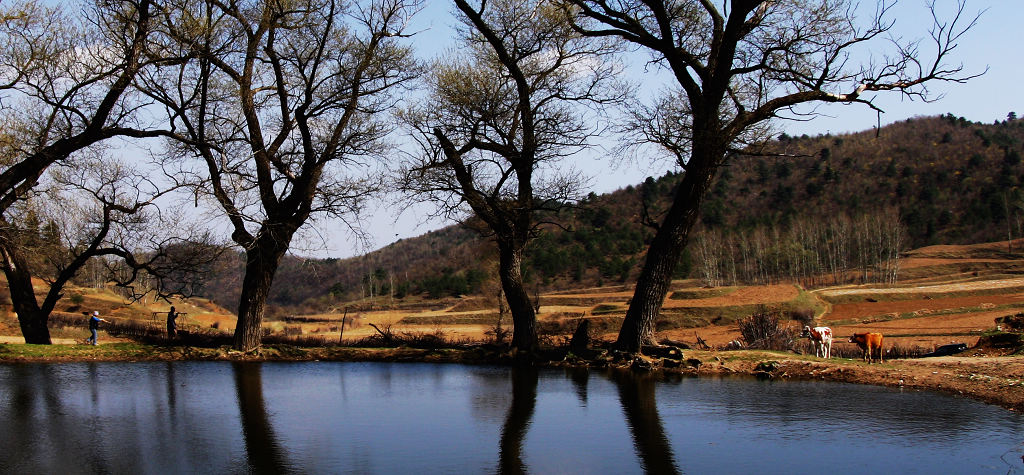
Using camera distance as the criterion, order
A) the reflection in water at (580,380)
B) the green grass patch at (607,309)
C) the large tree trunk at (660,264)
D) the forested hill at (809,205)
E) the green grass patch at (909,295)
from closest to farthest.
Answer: the reflection in water at (580,380), the large tree trunk at (660,264), the green grass patch at (909,295), the green grass patch at (607,309), the forested hill at (809,205)

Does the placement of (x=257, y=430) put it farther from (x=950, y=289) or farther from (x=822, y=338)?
(x=950, y=289)

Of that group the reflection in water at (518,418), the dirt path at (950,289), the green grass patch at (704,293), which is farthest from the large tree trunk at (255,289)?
the dirt path at (950,289)

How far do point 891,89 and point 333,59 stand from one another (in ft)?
44.0

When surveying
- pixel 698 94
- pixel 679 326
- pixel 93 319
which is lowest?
pixel 679 326

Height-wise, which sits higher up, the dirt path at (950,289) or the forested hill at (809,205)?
the forested hill at (809,205)

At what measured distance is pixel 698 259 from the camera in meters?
83.3

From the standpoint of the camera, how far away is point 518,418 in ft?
37.5

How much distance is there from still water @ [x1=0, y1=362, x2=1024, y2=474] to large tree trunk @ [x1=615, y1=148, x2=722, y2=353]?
6.00 ft

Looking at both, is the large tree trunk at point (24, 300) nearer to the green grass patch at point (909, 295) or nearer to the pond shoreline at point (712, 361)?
the pond shoreline at point (712, 361)

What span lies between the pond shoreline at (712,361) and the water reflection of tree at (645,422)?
1.38 meters

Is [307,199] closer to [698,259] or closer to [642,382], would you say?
[642,382]

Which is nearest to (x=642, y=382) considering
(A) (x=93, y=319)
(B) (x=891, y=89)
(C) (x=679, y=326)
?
(B) (x=891, y=89)

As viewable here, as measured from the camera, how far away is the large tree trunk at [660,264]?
16797 mm

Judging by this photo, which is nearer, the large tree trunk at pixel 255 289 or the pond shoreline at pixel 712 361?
Result: the pond shoreline at pixel 712 361
